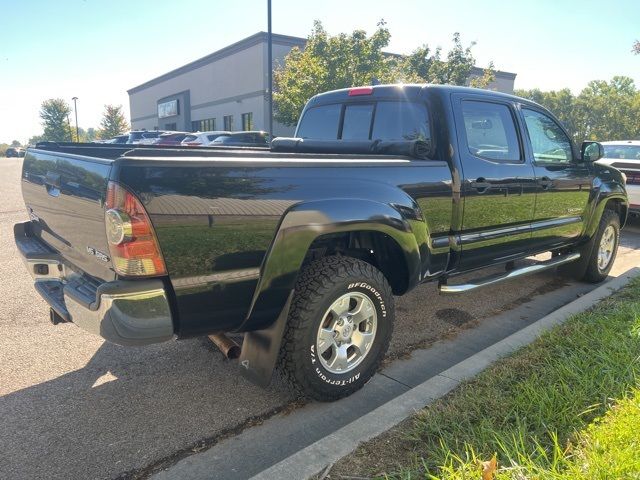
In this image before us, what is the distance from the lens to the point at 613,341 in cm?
336

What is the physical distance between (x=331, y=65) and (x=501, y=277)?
21.5 m

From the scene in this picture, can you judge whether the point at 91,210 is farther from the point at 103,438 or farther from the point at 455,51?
the point at 455,51

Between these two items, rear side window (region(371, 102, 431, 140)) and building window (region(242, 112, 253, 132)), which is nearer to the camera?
rear side window (region(371, 102, 431, 140))

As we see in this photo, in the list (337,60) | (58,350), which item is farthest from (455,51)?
(58,350)

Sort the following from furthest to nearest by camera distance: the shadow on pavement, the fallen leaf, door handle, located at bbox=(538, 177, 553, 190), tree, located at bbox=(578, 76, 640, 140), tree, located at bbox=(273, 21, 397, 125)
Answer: tree, located at bbox=(578, 76, 640, 140) → tree, located at bbox=(273, 21, 397, 125) → door handle, located at bbox=(538, 177, 553, 190) → the shadow on pavement → the fallen leaf

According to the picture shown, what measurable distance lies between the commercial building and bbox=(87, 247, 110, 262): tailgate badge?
2918 centimetres

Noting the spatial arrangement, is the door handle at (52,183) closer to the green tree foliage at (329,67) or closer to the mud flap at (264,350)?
the mud flap at (264,350)

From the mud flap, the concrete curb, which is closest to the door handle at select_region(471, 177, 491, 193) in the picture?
the concrete curb

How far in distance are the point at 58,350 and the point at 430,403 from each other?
8.96ft

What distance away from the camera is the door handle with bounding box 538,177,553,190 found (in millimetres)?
4445

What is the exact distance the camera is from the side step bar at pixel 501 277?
12.4 ft

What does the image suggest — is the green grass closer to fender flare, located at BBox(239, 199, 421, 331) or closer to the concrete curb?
the concrete curb

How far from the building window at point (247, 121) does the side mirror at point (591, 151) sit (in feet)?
100

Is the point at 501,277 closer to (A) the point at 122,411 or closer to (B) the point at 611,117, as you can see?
(A) the point at 122,411
